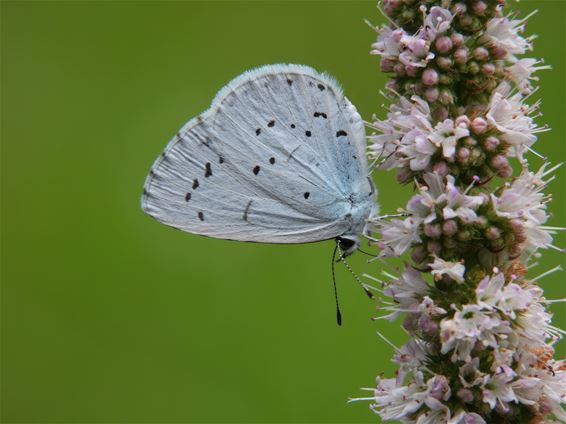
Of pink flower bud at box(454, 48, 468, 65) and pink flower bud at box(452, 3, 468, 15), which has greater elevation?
pink flower bud at box(452, 3, 468, 15)

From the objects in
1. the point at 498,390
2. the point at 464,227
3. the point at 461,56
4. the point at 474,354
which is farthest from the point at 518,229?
the point at 461,56

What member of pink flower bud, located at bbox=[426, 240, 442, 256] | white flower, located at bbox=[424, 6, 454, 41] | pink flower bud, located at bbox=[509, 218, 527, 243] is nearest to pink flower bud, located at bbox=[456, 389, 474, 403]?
pink flower bud, located at bbox=[426, 240, 442, 256]

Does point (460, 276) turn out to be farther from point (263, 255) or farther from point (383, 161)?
point (263, 255)

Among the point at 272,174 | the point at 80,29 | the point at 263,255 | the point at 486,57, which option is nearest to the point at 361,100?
the point at 263,255

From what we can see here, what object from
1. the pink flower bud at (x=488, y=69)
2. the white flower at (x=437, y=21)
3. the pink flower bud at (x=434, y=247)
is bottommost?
the pink flower bud at (x=434, y=247)

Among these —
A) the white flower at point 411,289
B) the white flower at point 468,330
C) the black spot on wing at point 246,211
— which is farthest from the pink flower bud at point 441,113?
A: the black spot on wing at point 246,211

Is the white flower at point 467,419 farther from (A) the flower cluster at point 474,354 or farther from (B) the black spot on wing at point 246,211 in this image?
(B) the black spot on wing at point 246,211

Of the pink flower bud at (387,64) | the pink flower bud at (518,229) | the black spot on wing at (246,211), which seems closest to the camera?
the pink flower bud at (518,229)

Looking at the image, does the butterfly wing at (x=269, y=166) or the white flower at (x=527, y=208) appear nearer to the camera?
the white flower at (x=527, y=208)

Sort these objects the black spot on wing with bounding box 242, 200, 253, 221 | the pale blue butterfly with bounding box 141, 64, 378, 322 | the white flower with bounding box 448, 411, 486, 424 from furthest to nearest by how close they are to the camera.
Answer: the black spot on wing with bounding box 242, 200, 253, 221
the pale blue butterfly with bounding box 141, 64, 378, 322
the white flower with bounding box 448, 411, 486, 424

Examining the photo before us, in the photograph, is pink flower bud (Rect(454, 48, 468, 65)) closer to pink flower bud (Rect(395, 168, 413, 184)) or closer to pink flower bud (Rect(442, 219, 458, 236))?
pink flower bud (Rect(395, 168, 413, 184))
